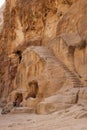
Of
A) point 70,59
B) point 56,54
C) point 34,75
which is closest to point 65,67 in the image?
point 70,59

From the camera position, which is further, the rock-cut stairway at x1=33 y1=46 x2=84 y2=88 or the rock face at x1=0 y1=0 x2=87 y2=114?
the rock-cut stairway at x1=33 y1=46 x2=84 y2=88

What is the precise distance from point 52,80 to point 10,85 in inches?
590

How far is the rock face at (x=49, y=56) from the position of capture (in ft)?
48.9

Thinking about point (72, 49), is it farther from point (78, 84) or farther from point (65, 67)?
point (78, 84)

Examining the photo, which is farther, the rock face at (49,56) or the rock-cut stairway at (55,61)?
the rock-cut stairway at (55,61)

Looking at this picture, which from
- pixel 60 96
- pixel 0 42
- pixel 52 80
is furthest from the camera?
pixel 0 42

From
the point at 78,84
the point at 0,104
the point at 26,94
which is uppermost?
the point at 78,84

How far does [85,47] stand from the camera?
16.8 metres

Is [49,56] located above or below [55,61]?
above

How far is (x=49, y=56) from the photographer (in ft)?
63.6

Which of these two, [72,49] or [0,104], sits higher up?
[72,49]

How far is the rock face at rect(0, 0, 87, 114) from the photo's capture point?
14891 millimetres

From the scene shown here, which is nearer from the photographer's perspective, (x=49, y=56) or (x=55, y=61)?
(x=55, y=61)

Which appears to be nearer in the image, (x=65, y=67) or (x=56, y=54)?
(x=65, y=67)
